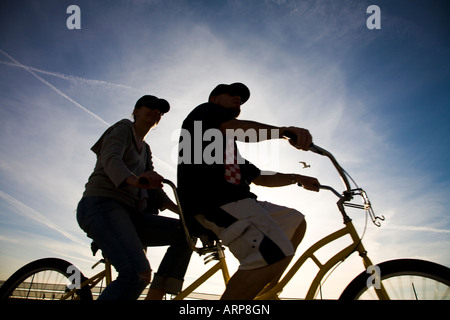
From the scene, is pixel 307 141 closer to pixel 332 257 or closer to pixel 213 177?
pixel 213 177

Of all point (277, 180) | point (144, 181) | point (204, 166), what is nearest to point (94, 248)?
point (144, 181)

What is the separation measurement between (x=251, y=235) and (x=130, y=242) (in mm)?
1075

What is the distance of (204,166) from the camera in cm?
199

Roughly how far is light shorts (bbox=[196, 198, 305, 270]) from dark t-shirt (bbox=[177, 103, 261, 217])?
0.31 ft

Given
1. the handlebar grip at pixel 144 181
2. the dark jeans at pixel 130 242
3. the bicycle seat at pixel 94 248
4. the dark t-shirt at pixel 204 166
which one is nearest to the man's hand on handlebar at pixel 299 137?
the dark t-shirt at pixel 204 166


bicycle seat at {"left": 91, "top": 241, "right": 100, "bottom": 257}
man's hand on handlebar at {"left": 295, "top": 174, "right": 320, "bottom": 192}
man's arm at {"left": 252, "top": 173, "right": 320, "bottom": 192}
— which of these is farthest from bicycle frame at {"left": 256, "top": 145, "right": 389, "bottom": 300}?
bicycle seat at {"left": 91, "top": 241, "right": 100, "bottom": 257}

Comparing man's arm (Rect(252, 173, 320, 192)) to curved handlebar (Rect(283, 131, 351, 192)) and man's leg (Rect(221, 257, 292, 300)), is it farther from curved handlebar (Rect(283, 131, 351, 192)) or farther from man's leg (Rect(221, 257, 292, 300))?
man's leg (Rect(221, 257, 292, 300))

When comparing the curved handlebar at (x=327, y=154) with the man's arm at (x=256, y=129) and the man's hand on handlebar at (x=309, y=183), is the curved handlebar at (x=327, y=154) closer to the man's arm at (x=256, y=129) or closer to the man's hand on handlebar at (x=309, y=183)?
the man's arm at (x=256, y=129)

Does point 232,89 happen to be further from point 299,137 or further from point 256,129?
point 299,137

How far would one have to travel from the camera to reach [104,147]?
2.43m

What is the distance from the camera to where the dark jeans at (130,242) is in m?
2.12

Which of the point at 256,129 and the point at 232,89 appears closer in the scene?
the point at 256,129
